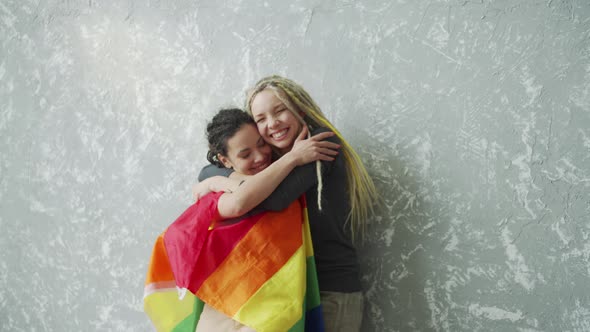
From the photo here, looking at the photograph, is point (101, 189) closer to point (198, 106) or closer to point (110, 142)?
point (110, 142)

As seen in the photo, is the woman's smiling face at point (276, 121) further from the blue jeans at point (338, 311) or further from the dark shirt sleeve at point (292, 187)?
the blue jeans at point (338, 311)

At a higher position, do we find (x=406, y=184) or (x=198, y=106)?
(x=198, y=106)

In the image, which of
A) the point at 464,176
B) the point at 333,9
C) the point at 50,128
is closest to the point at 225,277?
the point at 464,176

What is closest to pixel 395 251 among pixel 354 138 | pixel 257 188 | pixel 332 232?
pixel 332 232

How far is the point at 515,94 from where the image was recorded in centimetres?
120

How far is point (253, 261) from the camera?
1.14 metres

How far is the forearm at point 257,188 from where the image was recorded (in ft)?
3.67

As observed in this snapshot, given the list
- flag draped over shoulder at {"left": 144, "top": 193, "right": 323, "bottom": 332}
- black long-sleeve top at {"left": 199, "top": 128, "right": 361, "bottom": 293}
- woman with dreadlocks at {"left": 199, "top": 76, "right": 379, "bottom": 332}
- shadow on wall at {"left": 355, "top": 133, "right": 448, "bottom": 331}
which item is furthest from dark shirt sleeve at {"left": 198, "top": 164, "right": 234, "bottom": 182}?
shadow on wall at {"left": 355, "top": 133, "right": 448, "bottom": 331}

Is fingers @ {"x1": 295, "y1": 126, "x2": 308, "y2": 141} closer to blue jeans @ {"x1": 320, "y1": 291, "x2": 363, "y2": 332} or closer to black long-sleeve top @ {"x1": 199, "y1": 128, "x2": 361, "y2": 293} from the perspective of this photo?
black long-sleeve top @ {"x1": 199, "y1": 128, "x2": 361, "y2": 293}

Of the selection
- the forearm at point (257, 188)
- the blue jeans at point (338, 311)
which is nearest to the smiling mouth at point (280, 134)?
the forearm at point (257, 188)

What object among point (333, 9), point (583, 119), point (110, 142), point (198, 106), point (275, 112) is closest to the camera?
point (583, 119)

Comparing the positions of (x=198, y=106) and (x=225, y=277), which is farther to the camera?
(x=198, y=106)

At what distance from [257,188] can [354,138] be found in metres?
0.37

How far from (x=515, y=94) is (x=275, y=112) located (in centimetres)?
57
